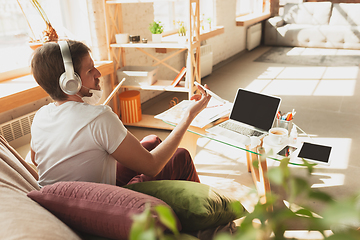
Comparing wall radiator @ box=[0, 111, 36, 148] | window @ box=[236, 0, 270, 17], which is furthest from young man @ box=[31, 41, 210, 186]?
window @ box=[236, 0, 270, 17]

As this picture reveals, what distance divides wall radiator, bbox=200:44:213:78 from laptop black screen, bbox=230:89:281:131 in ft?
10.3

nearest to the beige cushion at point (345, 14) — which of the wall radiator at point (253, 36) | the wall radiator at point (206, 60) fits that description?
the wall radiator at point (253, 36)

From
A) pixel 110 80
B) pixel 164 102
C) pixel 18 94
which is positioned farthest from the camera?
pixel 164 102

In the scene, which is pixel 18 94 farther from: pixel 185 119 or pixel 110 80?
pixel 185 119

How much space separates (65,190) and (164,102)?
128 inches

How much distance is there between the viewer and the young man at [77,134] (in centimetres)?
116

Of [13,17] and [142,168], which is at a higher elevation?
[13,17]

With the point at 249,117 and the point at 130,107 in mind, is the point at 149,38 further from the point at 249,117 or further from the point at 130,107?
the point at 249,117

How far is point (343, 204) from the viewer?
0.23 m

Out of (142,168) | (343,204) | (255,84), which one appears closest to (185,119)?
(142,168)

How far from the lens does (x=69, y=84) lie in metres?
1.15

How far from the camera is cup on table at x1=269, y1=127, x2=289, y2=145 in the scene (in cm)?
171

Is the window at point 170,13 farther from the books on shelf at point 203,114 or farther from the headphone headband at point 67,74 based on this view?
the headphone headband at point 67,74

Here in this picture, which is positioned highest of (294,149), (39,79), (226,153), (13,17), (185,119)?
(13,17)
